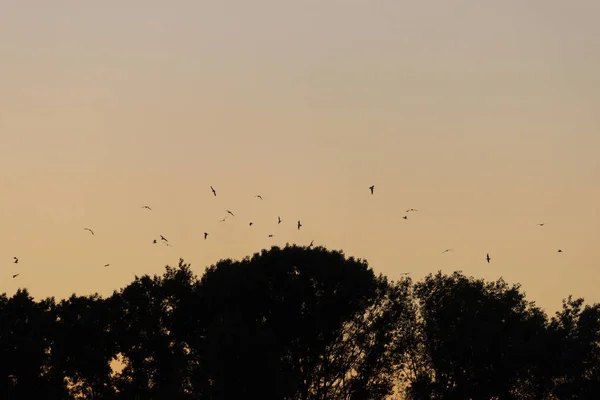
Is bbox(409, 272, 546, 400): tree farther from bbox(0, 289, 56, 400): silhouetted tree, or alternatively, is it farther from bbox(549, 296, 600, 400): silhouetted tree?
bbox(0, 289, 56, 400): silhouetted tree

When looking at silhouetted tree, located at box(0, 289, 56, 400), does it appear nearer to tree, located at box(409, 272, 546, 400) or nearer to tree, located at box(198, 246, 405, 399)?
tree, located at box(198, 246, 405, 399)

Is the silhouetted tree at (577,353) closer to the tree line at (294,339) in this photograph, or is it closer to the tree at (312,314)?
the tree line at (294,339)

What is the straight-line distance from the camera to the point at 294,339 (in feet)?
330

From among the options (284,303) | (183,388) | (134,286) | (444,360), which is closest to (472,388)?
(444,360)

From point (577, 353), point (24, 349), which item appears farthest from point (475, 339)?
point (24, 349)

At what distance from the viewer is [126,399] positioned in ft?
356

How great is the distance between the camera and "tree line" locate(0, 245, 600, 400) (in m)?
99.9

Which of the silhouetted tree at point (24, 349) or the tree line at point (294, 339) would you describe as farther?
the silhouetted tree at point (24, 349)

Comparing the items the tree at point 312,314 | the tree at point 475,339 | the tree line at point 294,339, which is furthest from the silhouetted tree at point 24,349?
the tree at point 475,339

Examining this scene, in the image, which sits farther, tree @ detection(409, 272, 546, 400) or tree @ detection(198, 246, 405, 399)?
tree @ detection(409, 272, 546, 400)

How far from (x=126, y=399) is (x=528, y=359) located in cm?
4019

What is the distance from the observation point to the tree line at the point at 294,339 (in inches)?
3932

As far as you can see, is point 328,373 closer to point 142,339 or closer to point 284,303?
point 284,303

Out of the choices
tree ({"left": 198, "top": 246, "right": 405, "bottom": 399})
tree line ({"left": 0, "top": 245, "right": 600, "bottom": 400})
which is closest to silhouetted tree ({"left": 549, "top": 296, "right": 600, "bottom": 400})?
tree line ({"left": 0, "top": 245, "right": 600, "bottom": 400})
